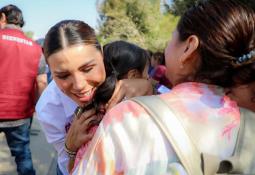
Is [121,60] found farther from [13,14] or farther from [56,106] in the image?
[13,14]

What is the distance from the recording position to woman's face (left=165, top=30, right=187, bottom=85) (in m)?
1.05

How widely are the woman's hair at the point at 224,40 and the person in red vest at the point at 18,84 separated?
2626 millimetres

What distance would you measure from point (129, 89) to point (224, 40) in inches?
23.1

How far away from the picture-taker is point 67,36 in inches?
62.9

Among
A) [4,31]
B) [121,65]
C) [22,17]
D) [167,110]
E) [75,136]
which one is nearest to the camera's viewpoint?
[167,110]

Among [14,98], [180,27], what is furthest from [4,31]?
[180,27]

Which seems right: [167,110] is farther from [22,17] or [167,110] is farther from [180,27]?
A: [22,17]

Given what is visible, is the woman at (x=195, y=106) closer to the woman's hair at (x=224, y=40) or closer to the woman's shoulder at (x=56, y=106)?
the woman's hair at (x=224, y=40)

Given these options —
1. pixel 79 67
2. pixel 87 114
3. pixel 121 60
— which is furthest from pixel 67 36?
pixel 87 114

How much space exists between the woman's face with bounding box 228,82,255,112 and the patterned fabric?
7 centimetres

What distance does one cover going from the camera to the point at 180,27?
1062 millimetres

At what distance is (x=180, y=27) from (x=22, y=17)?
2.91m

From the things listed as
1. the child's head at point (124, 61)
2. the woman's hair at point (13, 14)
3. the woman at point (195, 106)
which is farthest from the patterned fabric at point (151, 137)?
the woman's hair at point (13, 14)

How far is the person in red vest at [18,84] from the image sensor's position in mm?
3396
